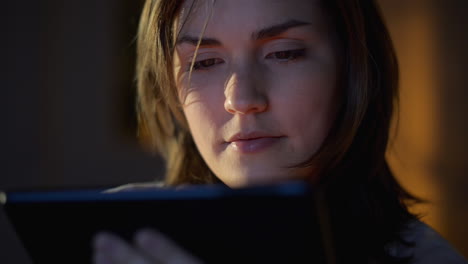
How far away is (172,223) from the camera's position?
542 mm

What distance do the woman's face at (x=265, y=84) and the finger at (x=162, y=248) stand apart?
0.96ft

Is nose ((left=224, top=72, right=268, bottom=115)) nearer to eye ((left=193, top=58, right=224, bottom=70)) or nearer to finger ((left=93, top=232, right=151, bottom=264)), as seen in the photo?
eye ((left=193, top=58, right=224, bottom=70))

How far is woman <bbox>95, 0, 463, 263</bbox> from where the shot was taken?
0.83 m

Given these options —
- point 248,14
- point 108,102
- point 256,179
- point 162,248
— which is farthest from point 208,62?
point 108,102

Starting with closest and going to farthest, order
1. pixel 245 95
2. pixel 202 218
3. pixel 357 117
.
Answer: pixel 202 218
pixel 245 95
pixel 357 117

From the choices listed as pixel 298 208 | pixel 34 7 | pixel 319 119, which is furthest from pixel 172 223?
pixel 34 7

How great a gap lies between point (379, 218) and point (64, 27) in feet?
8.43

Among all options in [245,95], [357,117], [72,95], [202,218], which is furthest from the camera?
[72,95]

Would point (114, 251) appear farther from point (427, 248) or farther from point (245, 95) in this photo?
point (427, 248)

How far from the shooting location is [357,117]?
900mm

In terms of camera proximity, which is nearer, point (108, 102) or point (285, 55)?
point (285, 55)

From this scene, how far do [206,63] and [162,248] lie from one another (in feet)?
1.42

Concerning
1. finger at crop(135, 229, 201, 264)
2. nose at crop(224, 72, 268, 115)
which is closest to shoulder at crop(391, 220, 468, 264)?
nose at crop(224, 72, 268, 115)

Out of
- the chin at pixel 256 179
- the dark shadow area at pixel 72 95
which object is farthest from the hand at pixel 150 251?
the dark shadow area at pixel 72 95
